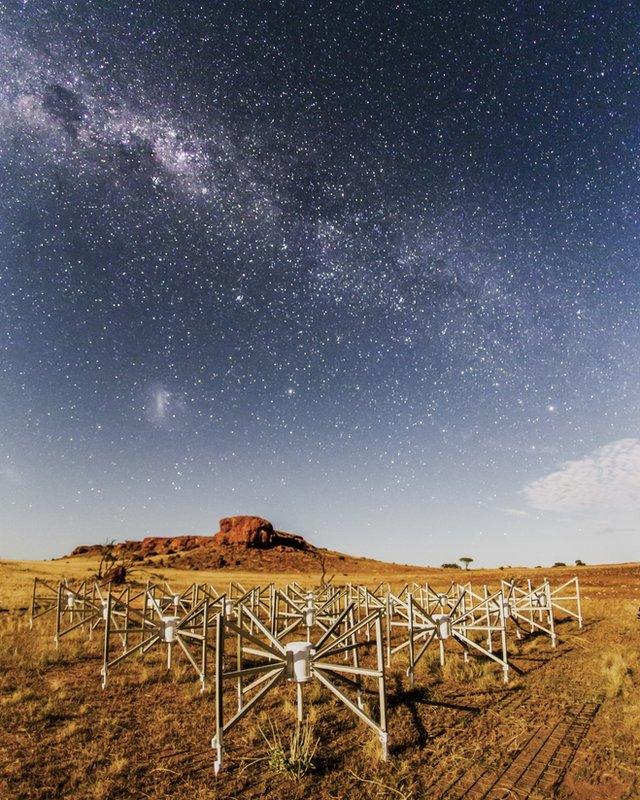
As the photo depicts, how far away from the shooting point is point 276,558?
273 ft

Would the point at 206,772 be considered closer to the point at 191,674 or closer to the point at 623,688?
the point at 191,674

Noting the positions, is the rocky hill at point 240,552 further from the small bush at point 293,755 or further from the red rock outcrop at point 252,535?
the small bush at point 293,755

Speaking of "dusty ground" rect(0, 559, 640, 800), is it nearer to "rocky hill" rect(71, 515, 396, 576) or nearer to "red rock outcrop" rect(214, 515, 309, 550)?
"rocky hill" rect(71, 515, 396, 576)

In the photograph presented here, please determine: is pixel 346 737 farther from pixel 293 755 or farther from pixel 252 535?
pixel 252 535

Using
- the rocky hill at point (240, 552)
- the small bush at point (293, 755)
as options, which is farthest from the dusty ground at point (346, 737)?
the rocky hill at point (240, 552)

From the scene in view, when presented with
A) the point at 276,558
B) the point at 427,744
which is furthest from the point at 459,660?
the point at 276,558

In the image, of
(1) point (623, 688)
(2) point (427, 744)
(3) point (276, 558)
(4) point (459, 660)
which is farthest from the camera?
(3) point (276, 558)

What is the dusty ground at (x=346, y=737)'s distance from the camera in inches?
255

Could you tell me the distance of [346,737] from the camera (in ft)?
26.9

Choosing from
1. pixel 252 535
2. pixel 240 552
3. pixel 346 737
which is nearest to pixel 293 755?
pixel 346 737

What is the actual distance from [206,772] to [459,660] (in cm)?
1009

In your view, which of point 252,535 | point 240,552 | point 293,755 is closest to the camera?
point 293,755

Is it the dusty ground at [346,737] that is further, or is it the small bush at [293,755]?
the small bush at [293,755]

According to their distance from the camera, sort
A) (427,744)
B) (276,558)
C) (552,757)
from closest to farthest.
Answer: (552,757) < (427,744) < (276,558)
